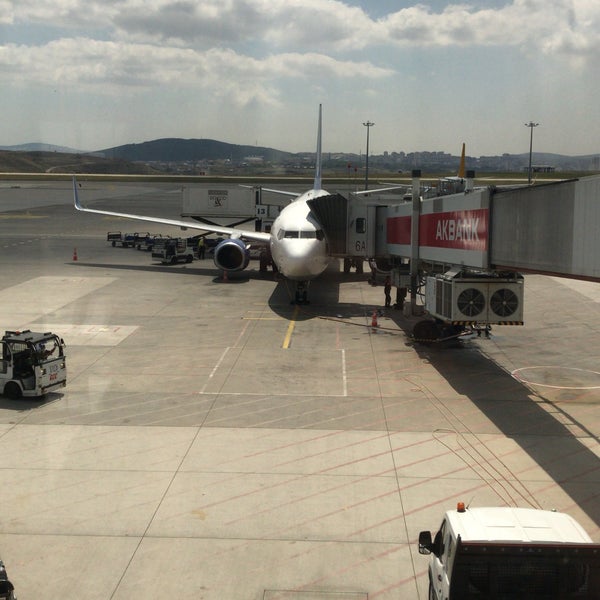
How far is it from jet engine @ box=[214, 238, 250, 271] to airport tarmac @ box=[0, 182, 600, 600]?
12207 millimetres

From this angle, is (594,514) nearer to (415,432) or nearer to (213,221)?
(415,432)

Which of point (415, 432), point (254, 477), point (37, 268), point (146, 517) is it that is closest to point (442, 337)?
point (415, 432)

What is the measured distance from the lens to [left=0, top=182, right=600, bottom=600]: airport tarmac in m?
13.5

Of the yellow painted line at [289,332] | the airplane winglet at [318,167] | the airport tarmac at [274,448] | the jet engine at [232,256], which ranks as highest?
the airplane winglet at [318,167]

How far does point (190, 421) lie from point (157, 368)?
6571 millimetres

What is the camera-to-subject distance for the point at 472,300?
2714cm

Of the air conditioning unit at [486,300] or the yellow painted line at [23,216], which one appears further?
the yellow painted line at [23,216]

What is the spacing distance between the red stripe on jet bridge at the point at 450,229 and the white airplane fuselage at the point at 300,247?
406 centimetres

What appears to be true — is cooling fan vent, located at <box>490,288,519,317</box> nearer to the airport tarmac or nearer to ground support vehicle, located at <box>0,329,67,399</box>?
the airport tarmac

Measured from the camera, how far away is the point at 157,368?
27688 millimetres

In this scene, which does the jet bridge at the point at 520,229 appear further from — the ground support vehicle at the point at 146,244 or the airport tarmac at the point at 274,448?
the ground support vehicle at the point at 146,244

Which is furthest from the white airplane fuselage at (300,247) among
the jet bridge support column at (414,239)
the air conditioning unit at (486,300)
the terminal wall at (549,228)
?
the terminal wall at (549,228)

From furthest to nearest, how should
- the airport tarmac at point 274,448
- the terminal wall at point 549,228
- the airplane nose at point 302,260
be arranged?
1. the airplane nose at point 302,260
2. the terminal wall at point 549,228
3. the airport tarmac at point 274,448

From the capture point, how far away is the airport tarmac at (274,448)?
530 inches
